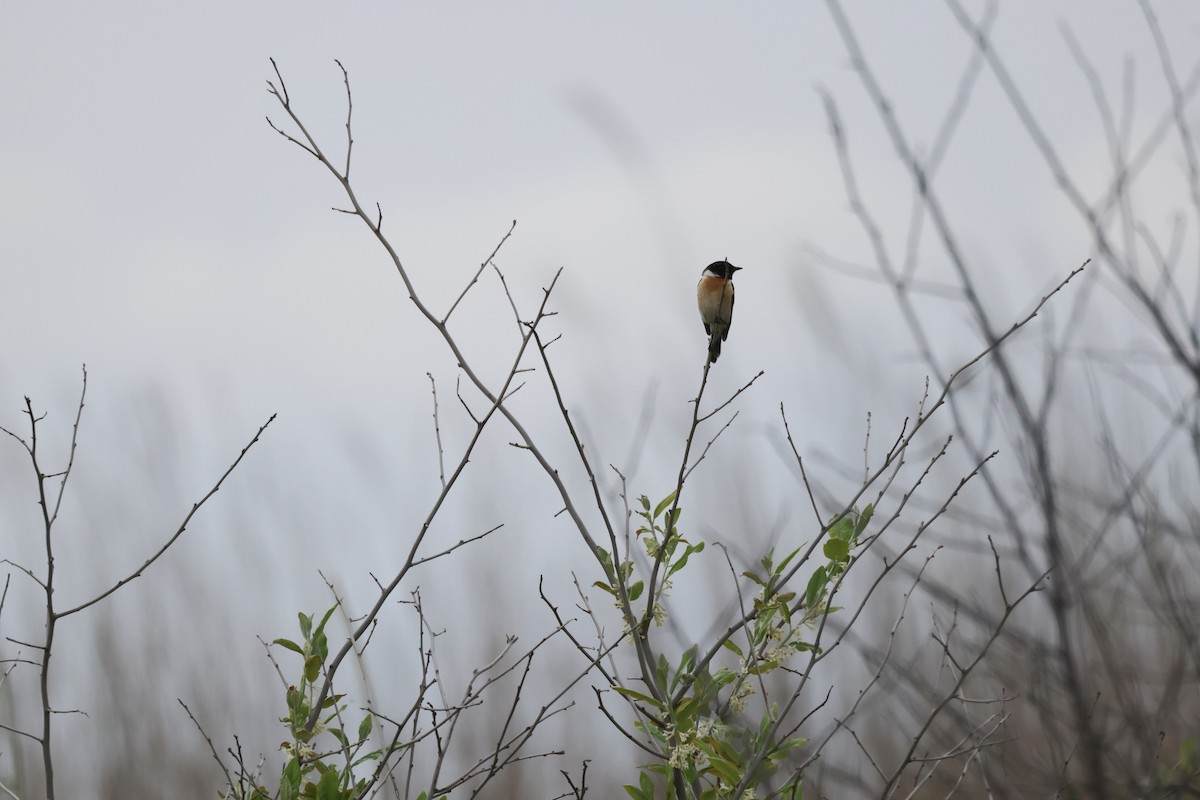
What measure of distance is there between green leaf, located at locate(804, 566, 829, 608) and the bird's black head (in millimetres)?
2315

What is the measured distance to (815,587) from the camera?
193 cm

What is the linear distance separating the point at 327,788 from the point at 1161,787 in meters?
1.35

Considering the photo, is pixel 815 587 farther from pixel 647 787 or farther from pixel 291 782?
pixel 291 782

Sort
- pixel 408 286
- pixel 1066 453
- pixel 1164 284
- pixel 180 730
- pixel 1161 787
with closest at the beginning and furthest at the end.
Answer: pixel 1161 787, pixel 1164 284, pixel 408 286, pixel 1066 453, pixel 180 730

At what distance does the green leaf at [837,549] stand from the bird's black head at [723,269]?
2.33m

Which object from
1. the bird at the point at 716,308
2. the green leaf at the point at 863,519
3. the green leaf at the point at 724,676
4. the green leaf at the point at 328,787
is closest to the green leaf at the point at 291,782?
the green leaf at the point at 328,787

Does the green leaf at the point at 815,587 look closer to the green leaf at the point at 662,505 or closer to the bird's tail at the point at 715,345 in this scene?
the green leaf at the point at 662,505

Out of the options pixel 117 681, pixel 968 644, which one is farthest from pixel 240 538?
pixel 968 644

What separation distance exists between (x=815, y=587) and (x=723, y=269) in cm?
245

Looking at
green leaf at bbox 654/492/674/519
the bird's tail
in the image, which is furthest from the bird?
green leaf at bbox 654/492/674/519

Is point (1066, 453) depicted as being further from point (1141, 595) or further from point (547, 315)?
point (547, 315)

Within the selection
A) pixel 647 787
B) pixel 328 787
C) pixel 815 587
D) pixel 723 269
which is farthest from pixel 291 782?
pixel 723 269

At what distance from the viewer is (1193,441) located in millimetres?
1871

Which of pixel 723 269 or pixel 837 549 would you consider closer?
pixel 837 549
